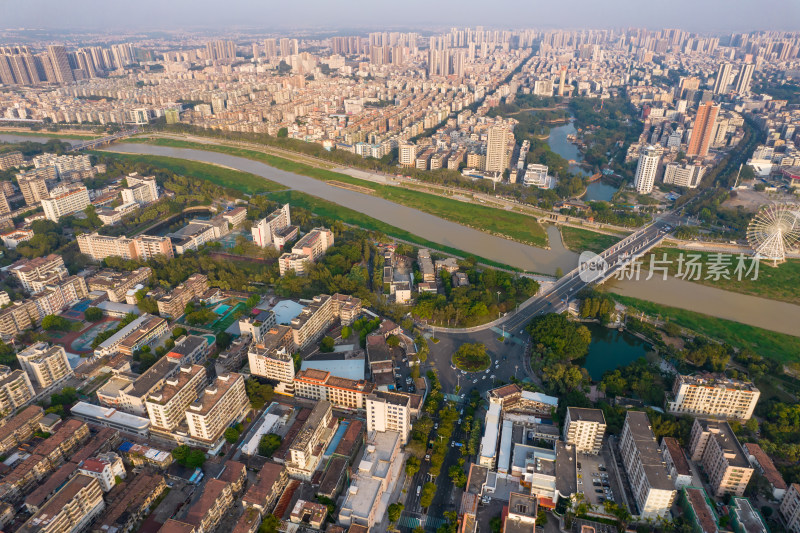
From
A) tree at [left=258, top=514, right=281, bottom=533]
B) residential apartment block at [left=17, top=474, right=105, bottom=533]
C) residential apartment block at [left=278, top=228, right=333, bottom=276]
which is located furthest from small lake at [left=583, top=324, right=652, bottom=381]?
residential apartment block at [left=17, top=474, right=105, bottom=533]

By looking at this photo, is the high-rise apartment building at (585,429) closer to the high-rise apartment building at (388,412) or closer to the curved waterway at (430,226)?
the high-rise apartment building at (388,412)

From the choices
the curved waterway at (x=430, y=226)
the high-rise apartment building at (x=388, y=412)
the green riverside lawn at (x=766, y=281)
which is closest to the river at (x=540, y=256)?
the curved waterway at (x=430, y=226)

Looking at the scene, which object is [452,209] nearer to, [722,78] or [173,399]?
[173,399]

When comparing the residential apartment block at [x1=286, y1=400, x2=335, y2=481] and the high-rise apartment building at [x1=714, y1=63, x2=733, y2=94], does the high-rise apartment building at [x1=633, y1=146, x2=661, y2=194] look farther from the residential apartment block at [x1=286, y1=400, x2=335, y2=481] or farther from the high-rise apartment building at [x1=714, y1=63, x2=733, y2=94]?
the high-rise apartment building at [x1=714, y1=63, x2=733, y2=94]

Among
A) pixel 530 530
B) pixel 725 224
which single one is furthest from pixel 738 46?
pixel 530 530

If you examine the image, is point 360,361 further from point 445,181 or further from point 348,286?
point 445,181
